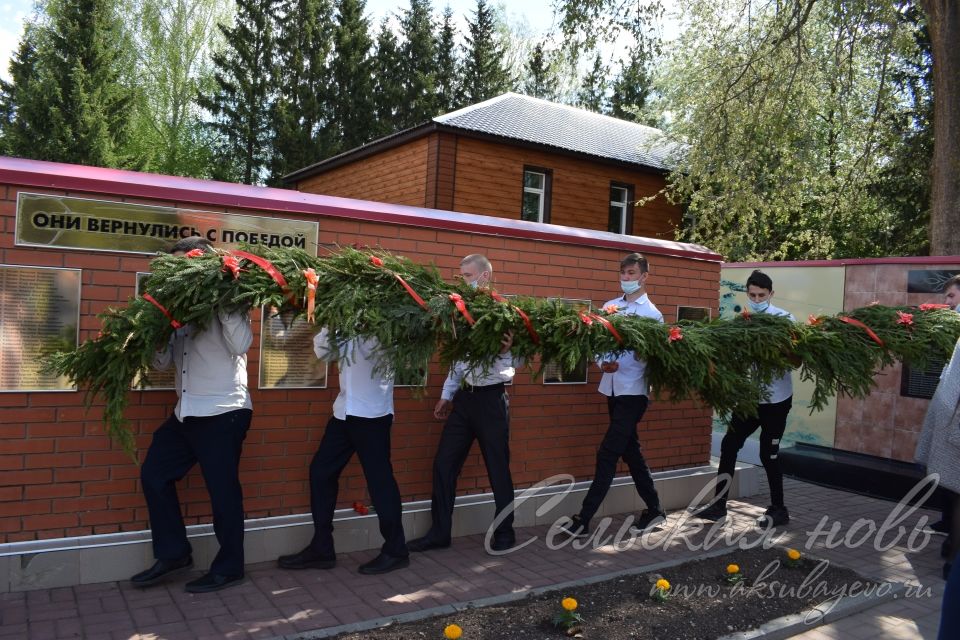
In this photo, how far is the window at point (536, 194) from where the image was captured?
59.4 feet

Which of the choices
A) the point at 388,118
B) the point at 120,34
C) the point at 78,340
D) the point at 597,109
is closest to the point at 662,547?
the point at 78,340

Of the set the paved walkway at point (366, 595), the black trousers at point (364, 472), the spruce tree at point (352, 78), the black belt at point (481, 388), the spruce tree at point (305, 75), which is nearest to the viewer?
the paved walkway at point (366, 595)

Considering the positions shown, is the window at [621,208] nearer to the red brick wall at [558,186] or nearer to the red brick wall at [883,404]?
the red brick wall at [558,186]

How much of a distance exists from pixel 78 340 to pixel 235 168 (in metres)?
29.6

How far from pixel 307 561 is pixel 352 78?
1189 inches

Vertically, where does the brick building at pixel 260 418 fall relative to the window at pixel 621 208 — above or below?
below

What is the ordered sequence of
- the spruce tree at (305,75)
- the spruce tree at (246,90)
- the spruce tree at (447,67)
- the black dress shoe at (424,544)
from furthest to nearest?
the spruce tree at (447,67) < the spruce tree at (246,90) < the spruce tree at (305,75) < the black dress shoe at (424,544)

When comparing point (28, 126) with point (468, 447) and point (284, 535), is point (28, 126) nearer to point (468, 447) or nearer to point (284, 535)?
point (284, 535)

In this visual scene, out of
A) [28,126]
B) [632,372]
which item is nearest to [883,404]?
[632,372]

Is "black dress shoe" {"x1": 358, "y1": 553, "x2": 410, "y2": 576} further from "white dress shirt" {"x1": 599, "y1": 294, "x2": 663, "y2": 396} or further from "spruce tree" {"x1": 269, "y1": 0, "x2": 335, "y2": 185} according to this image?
"spruce tree" {"x1": 269, "y1": 0, "x2": 335, "y2": 185}

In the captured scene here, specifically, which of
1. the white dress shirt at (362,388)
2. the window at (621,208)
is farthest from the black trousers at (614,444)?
the window at (621,208)

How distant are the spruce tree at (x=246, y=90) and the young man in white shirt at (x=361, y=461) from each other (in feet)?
94.5

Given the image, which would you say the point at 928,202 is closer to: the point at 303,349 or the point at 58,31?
the point at 303,349

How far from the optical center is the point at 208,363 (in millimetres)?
4223
